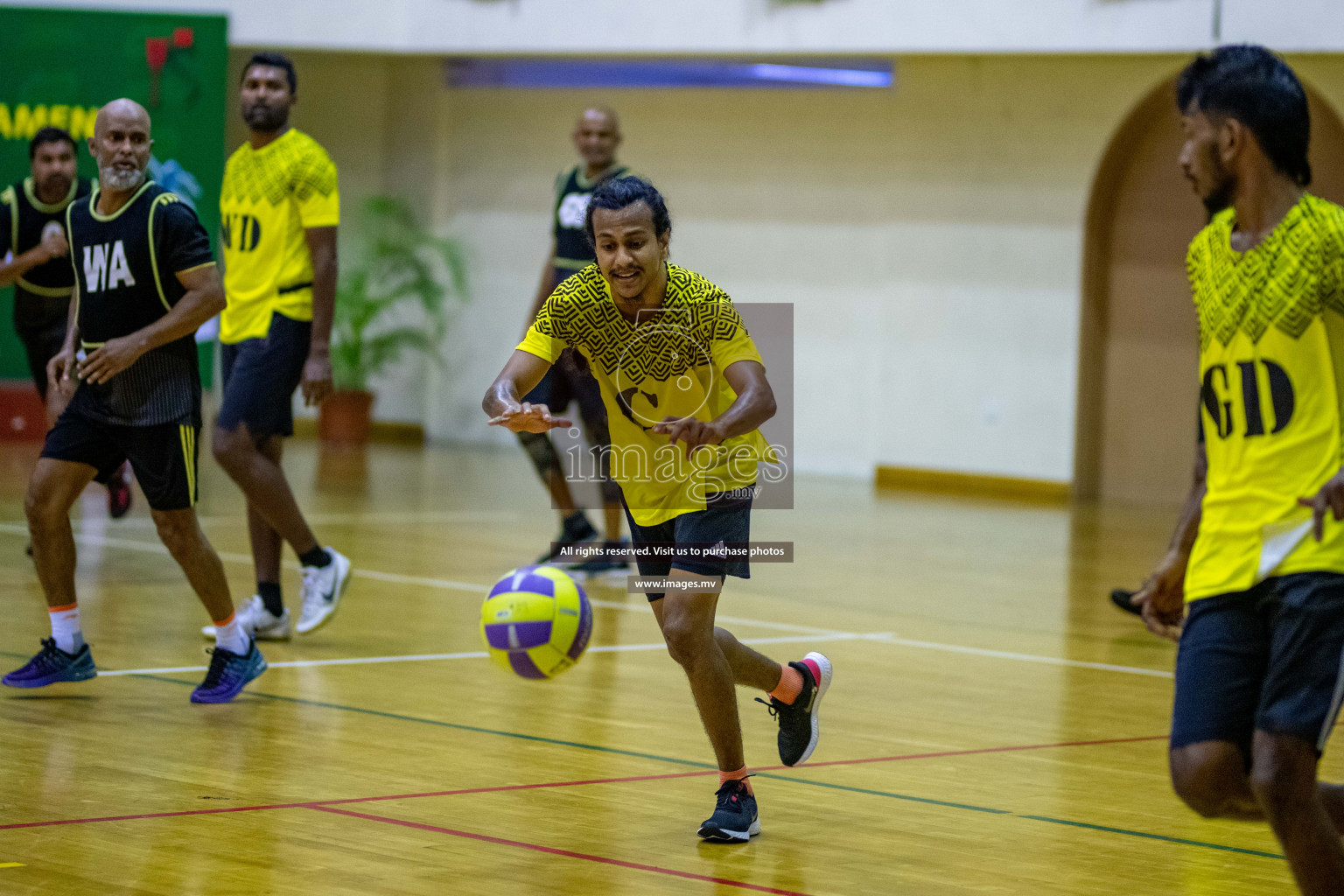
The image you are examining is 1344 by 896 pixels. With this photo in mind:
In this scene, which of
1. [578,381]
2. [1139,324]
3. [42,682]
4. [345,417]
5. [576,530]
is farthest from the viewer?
[345,417]

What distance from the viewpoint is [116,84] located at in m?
16.4

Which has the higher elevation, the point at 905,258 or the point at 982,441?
the point at 905,258

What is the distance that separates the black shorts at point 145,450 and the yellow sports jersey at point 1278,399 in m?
3.65

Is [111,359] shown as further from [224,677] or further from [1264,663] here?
[1264,663]

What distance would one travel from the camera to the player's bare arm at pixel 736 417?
4180mm

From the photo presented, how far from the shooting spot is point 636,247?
467 cm

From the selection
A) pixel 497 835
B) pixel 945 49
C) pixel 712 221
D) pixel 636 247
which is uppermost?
pixel 945 49

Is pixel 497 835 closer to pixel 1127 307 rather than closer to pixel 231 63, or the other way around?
pixel 1127 307

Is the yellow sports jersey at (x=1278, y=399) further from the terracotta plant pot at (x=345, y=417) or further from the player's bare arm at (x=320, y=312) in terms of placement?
the terracotta plant pot at (x=345, y=417)

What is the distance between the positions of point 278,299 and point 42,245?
1833 mm

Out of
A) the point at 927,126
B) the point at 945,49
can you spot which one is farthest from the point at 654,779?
the point at 927,126

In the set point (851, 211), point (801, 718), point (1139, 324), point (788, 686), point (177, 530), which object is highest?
point (851, 211)

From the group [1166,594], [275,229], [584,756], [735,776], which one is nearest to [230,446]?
[275,229]

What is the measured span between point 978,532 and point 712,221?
17.7ft
